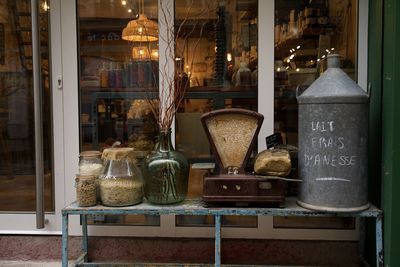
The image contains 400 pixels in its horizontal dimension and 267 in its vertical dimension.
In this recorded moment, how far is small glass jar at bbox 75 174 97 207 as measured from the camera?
7.25ft

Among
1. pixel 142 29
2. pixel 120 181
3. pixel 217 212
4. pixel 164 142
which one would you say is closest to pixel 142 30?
pixel 142 29

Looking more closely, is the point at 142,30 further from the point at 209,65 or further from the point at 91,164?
the point at 91,164

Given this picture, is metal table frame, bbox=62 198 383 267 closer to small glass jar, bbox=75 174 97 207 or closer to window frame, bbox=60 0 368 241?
small glass jar, bbox=75 174 97 207

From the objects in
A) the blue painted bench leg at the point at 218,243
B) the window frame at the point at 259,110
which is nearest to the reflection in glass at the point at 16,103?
the window frame at the point at 259,110

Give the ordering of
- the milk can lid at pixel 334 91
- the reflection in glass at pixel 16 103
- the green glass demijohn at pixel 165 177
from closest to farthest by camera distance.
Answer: the milk can lid at pixel 334 91, the green glass demijohn at pixel 165 177, the reflection in glass at pixel 16 103

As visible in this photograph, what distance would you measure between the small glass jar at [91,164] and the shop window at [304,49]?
120 centimetres

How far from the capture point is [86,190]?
7.24ft

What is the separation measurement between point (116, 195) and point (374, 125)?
159 centimetres

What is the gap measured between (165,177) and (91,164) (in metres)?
0.46

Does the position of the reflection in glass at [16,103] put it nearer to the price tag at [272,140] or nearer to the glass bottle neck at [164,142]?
the glass bottle neck at [164,142]

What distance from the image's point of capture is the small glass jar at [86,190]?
2209 mm

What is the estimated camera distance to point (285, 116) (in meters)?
2.69

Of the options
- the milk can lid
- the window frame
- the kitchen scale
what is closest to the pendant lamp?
the window frame

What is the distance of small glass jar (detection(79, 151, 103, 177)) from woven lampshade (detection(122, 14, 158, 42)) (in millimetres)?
932
